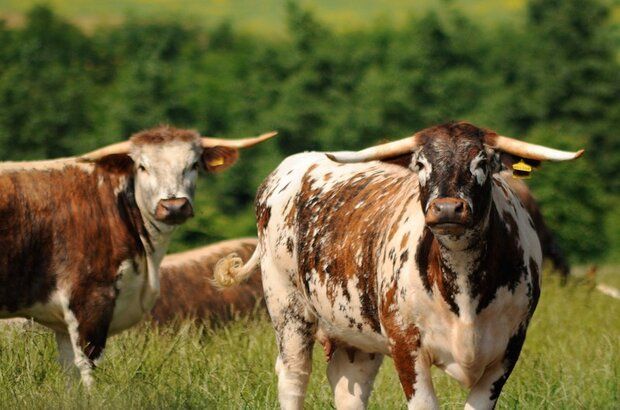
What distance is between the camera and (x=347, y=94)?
2464 inches

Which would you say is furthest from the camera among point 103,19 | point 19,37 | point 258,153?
point 103,19

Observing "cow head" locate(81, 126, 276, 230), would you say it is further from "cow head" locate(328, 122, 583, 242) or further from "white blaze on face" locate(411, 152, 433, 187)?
"white blaze on face" locate(411, 152, 433, 187)

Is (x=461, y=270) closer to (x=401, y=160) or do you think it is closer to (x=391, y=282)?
(x=391, y=282)

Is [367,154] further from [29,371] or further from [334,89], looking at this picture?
[334,89]

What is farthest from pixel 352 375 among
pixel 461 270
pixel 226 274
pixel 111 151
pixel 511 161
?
pixel 111 151

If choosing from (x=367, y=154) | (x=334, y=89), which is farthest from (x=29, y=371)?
(x=334, y=89)

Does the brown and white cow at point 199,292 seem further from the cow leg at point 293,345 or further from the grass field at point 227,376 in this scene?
the cow leg at point 293,345

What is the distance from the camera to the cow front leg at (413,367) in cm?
572

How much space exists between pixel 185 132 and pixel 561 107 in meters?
49.6

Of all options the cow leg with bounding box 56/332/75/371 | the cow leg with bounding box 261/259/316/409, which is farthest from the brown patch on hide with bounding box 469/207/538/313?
the cow leg with bounding box 56/332/75/371

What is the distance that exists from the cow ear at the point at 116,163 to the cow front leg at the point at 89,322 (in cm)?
110

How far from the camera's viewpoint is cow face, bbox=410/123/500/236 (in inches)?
206

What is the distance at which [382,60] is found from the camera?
69562 millimetres

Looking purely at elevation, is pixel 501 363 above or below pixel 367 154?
below
